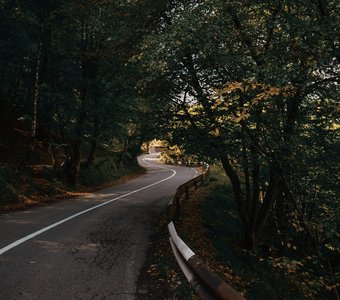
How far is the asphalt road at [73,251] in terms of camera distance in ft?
17.6

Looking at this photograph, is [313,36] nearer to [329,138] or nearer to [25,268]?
[329,138]

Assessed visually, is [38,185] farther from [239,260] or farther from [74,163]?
[239,260]

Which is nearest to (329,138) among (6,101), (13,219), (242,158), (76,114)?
(242,158)

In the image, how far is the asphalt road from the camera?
17.6ft

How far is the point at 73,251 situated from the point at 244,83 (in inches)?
198

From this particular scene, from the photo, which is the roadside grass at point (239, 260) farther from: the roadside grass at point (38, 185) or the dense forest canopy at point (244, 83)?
the roadside grass at point (38, 185)

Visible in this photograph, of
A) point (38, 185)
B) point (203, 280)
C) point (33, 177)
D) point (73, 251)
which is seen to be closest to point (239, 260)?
point (73, 251)

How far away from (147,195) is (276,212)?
706 cm

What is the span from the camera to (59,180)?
19.2 m

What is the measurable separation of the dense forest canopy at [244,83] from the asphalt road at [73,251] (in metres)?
3.23

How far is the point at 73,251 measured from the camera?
7.43 metres

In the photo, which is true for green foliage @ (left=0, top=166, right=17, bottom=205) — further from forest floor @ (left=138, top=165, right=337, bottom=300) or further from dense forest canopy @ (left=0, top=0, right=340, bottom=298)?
forest floor @ (left=138, top=165, right=337, bottom=300)

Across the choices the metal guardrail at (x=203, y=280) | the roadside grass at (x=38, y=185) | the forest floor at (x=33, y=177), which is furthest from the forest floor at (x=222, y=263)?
the forest floor at (x=33, y=177)

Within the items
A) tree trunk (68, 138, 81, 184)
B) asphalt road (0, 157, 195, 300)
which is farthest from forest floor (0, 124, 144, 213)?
asphalt road (0, 157, 195, 300)
